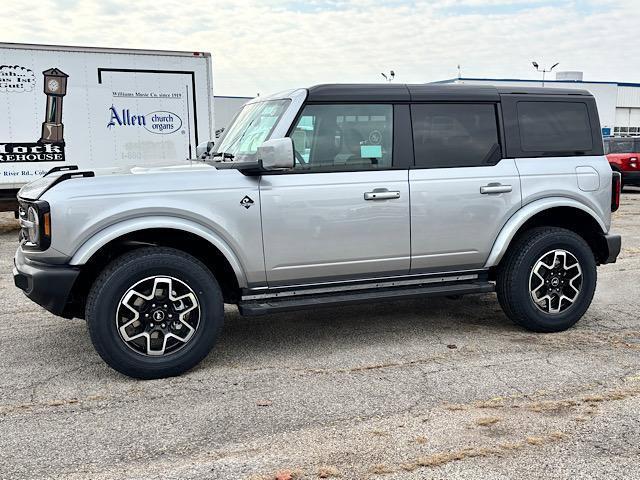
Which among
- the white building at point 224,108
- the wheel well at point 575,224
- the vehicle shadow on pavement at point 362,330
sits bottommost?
the vehicle shadow on pavement at point 362,330

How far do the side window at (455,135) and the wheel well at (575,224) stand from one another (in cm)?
67

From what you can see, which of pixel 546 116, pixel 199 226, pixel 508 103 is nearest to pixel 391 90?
pixel 508 103

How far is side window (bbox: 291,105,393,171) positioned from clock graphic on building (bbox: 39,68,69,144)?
7685 millimetres

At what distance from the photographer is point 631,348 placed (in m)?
4.73

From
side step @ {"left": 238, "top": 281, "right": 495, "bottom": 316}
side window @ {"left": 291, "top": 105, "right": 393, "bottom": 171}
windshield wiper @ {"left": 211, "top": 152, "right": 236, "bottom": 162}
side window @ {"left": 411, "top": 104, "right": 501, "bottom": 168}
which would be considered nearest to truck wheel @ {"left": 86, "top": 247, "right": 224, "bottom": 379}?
side step @ {"left": 238, "top": 281, "right": 495, "bottom": 316}

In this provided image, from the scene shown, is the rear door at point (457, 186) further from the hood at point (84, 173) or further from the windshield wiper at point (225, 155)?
the hood at point (84, 173)

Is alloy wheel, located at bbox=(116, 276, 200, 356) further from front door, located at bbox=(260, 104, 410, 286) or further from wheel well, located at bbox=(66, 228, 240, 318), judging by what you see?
front door, located at bbox=(260, 104, 410, 286)

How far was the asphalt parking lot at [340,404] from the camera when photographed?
3.06 meters

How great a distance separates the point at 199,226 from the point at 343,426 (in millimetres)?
1676

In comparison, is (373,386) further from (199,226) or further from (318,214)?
(199,226)

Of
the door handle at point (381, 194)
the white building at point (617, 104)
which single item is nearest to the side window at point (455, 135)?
the door handle at point (381, 194)

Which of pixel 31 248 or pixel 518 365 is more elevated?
pixel 31 248

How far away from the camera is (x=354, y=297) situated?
4652mm

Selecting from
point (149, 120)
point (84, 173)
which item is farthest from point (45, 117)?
point (84, 173)
